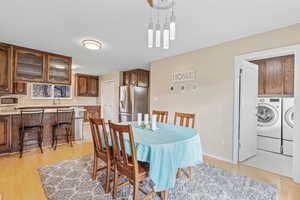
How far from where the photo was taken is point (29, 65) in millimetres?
3416

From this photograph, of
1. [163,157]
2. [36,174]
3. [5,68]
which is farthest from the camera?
[5,68]

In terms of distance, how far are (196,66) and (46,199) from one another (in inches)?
136

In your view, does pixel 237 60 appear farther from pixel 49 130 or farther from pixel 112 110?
pixel 112 110

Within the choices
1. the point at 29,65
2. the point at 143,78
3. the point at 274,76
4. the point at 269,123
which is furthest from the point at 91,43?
the point at 269,123

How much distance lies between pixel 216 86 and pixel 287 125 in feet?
5.85

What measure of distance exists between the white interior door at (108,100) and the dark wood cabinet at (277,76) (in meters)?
5.19

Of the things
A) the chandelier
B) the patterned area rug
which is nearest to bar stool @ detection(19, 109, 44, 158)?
the patterned area rug

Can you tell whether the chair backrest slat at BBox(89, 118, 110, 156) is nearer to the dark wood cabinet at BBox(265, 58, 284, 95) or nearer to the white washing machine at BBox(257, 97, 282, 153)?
the white washing machine at BBox(257, 97, 282, 153)

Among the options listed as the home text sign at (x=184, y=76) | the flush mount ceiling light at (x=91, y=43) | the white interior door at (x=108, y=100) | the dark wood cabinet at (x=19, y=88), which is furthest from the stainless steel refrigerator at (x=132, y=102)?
the dark wood cabinet at (x=19, y=88)

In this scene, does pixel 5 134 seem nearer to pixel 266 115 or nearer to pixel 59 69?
pixel 59 69

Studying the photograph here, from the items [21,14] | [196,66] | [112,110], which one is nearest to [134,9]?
[21,14]

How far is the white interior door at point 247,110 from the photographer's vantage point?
290 cm

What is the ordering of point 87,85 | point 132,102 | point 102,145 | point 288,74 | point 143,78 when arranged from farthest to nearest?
point 87,85, point 143,78, point 132,102, point 288,74, point 102,145

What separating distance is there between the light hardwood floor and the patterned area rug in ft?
0.42
